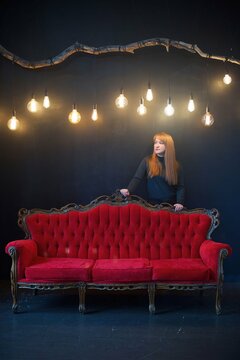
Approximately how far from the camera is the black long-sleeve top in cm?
482

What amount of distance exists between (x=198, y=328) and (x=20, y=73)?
367 centimetres

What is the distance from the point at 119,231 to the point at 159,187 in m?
0.80

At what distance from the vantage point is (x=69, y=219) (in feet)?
14.6

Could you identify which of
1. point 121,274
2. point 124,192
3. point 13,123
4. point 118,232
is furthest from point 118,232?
point 13,123

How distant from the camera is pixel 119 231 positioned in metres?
4.44

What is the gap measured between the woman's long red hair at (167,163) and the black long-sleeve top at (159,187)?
0.14ft

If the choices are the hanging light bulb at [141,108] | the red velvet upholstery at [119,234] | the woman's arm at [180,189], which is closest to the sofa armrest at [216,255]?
the red velvet upholstery at [119,234]


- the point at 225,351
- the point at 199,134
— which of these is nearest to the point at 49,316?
the point at 225,351

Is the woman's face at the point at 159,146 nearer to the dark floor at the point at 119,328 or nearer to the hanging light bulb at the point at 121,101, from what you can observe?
the hanging light bulb at the point at 121,101

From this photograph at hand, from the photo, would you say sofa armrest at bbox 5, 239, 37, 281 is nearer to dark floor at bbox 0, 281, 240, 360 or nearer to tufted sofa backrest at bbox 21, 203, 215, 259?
dark floor at bbox 0, 281, 240, 360

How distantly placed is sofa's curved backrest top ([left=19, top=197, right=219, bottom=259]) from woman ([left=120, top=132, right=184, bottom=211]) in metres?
0.38

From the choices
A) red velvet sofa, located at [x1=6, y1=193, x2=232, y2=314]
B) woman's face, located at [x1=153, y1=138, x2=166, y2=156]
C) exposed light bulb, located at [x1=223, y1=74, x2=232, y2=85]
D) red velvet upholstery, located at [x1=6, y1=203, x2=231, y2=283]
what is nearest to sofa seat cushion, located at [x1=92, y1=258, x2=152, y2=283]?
red velvet sofa, located at [x1=6, y1=193, x2=232, y2=314]

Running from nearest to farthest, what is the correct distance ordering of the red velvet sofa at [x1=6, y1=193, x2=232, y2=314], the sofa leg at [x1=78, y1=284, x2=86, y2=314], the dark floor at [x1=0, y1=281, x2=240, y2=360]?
the dark floor at [x1=0, y1=281, x2=240, y2=360] → the sofa leg at [x1=78, y1=284, x2=86, y2=314] → the red velvet sofa at [x1=6, y1=193, x2=232, y2=314]

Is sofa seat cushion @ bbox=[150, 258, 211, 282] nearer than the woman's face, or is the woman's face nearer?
sofa seat cushion @ bbox=[150, 258, 211, 282]
